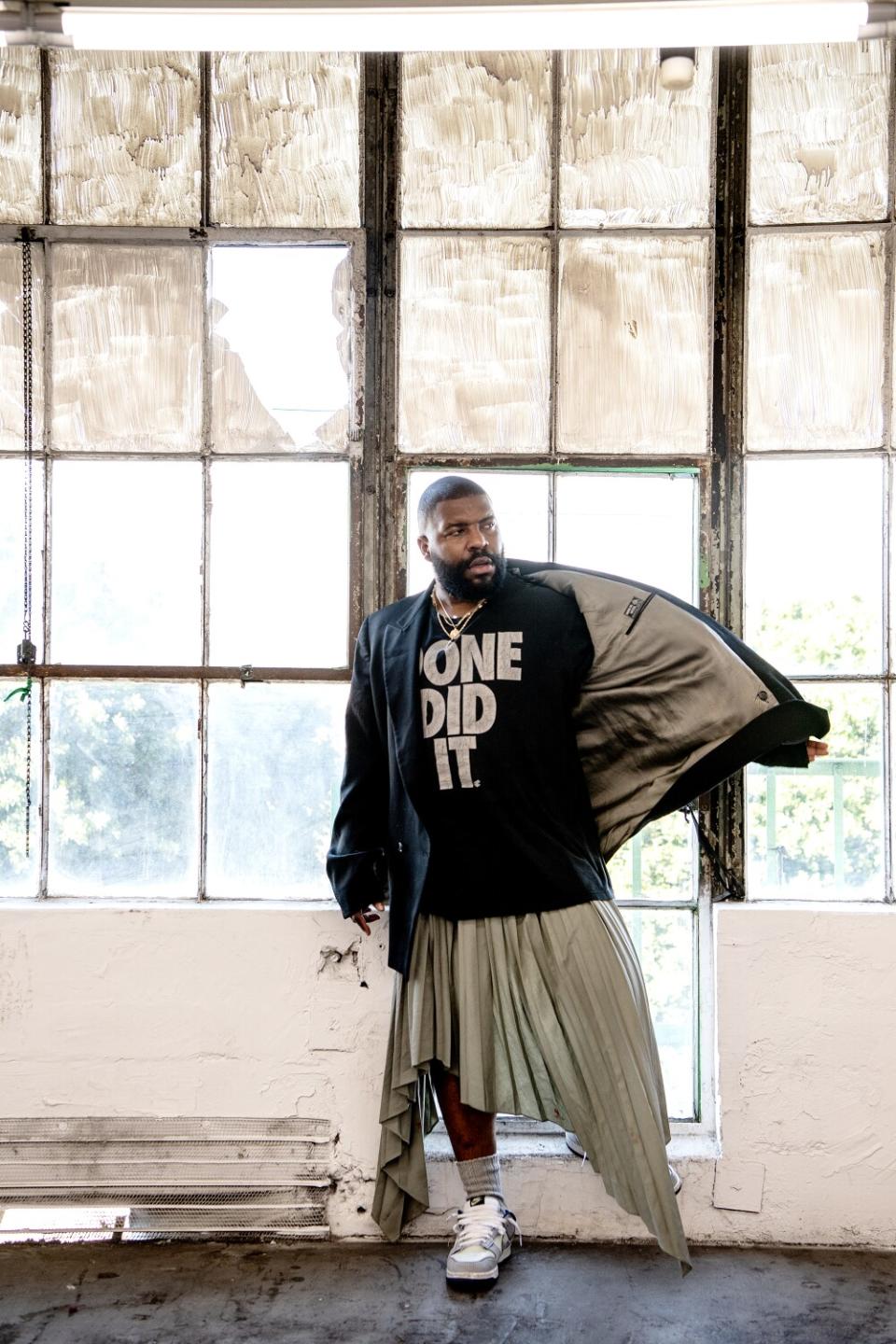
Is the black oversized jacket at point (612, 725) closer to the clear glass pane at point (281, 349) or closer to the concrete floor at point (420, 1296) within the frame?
the clear glass pane at point (281, 349)

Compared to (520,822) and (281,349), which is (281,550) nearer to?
(281,349)

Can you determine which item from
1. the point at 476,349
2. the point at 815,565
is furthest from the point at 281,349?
the point at 815,565

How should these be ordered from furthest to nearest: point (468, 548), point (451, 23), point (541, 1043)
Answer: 1. point (468, 548)
2. point (541, 1043)
3. point (451, 23)

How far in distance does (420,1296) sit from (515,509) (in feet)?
6.04

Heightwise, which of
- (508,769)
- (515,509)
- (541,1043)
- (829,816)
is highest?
(515,509)

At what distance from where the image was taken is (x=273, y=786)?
2902mm

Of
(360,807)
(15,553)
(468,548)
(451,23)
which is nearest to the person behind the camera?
(451,23)

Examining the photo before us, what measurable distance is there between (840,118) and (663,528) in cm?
112

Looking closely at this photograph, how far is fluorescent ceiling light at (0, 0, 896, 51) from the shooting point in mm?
2293

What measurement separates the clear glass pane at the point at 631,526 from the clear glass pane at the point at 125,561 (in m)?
0.97

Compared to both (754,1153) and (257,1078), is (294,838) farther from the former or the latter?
(754,1153)


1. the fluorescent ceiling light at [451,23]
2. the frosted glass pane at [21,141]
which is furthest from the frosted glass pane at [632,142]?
the frosted glass pane at [21,141]

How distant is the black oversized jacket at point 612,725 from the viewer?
8.19 ft

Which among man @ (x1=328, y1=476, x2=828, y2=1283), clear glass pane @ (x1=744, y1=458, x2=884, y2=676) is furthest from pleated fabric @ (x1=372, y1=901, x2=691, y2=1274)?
clear glass pane @ (x1=744, y1=458, x2=884, y2=676)
